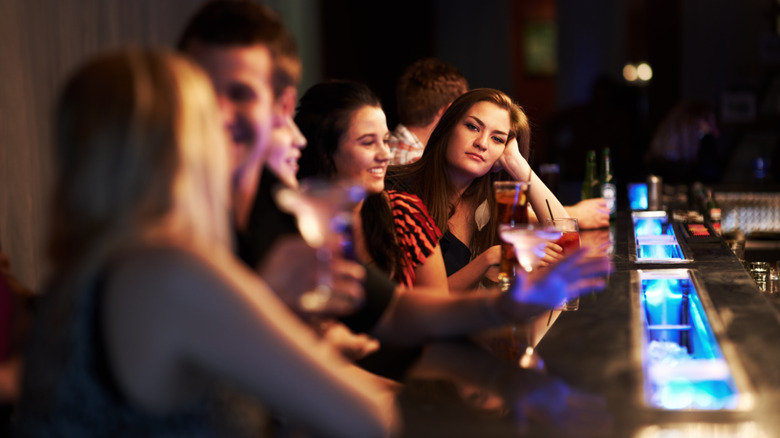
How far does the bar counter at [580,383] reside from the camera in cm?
109

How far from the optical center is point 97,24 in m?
4.24

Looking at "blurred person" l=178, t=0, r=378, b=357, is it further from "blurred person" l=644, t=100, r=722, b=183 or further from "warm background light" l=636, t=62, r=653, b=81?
"warm background light" l=636, t=62, r=653, b=81

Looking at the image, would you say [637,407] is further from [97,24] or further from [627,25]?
[627,25]

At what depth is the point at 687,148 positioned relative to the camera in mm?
6805

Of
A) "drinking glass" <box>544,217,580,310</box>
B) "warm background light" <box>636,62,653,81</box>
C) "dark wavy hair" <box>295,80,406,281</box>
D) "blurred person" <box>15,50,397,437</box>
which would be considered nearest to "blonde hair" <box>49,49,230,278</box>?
"blurred person" <box>15,50,397,437</box>

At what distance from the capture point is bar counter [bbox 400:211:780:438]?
42.8 inches

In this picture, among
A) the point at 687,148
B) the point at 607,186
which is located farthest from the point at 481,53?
the point at 607,186

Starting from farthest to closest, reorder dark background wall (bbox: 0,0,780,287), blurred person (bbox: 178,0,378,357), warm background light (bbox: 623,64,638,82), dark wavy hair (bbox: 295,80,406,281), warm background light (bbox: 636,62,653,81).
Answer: warm background light (bbox: 623,64,638,82), warm background light (bbox: 636,62,653,81), dark background wall (bbox: 0,0,780,287), dark wavy hair (bbox: 295,80,406,281), blurred person (bbox: 178,0,378,357)

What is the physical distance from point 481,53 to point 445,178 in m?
→ 7.72

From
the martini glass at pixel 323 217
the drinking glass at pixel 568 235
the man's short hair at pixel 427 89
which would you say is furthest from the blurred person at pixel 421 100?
the martini glass at pixel 323 217

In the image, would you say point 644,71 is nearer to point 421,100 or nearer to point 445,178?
point 421,100

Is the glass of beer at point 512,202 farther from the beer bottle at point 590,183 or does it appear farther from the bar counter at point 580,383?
the beer bottle at point 590,183

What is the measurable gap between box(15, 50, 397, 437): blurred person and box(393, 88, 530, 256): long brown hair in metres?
1.87

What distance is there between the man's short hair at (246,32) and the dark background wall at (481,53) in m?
2.01
